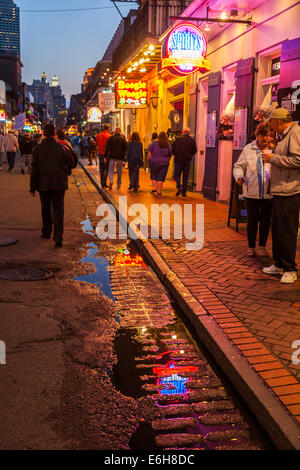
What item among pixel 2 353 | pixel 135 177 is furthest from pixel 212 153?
pixel 2 353

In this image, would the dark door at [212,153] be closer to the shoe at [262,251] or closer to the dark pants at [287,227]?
the shoe at [262,251]

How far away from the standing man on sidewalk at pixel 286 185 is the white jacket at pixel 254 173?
0.86m

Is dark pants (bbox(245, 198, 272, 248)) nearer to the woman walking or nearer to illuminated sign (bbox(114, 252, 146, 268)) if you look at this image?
illuminated sign (bbox(114, 252, 146, 268))

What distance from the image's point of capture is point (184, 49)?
1188 centimetres

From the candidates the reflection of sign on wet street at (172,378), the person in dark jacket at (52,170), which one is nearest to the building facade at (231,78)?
the person in dark jacket at (52,170)

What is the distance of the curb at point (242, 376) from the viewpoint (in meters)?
2.82

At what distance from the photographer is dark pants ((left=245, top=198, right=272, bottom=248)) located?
22.4 feet

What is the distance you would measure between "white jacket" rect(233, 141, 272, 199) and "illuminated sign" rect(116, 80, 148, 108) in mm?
16919

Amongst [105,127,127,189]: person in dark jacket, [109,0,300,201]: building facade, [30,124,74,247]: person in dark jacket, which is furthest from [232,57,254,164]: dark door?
[105,127,127,189]: person in dark jacket

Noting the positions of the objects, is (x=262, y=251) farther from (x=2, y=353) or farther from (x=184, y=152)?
(x=184, y=152)

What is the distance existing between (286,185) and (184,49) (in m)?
7.49
